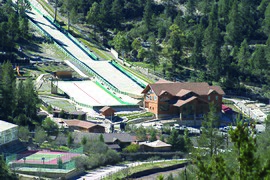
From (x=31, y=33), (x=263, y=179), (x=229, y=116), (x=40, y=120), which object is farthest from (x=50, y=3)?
(x=263, y=179)

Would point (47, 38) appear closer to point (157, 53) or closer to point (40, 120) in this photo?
point (157, 53)

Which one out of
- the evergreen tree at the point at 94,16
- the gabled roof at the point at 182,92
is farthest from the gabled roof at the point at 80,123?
the evergreen tree at the point at 94,16

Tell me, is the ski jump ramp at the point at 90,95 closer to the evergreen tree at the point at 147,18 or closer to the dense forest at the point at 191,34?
the dense forest at the point at 191,34

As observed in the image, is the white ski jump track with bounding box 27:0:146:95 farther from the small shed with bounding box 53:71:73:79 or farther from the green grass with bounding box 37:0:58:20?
the small shed with bounding box 53:71:73:79

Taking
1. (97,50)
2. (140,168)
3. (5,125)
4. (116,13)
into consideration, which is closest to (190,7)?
(116,13)

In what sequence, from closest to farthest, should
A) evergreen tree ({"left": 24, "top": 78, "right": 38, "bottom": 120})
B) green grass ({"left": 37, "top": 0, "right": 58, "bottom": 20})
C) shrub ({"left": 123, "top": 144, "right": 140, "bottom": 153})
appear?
shrub ({"left": 123, "top": 144, "right": 140, "bottom": 153})
evergreen tree ({"left": 24, "top": 78, "right": 38, "bottom": 120})
green grass ({"left": 37, "top": 0, "right": 58, "bottom": 20})

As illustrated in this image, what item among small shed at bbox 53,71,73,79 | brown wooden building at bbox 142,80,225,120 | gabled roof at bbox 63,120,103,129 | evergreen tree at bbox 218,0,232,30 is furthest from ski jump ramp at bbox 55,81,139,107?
evergreen tree at bbox 218,0,232,30
